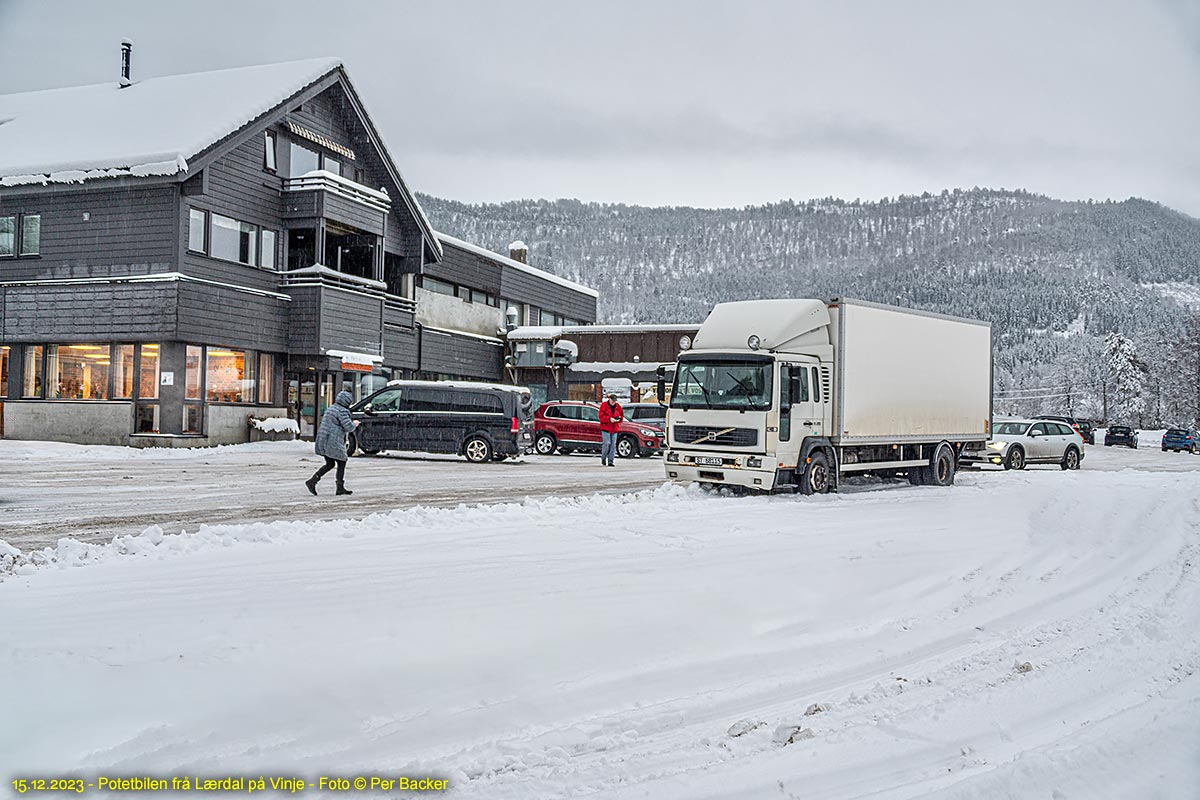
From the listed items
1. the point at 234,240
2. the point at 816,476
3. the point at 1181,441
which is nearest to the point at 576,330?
the point at 234,240

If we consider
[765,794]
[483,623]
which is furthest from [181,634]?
[765,794]

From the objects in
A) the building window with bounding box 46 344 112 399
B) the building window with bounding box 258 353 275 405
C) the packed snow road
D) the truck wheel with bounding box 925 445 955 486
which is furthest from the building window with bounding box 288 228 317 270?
the packed snow road

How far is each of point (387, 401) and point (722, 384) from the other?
11959mm

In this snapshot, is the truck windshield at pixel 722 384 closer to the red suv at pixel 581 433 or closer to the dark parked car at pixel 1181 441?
the red suv at pixel 581 433

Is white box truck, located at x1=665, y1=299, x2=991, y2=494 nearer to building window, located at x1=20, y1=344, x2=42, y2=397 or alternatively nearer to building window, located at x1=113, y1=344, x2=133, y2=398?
building window, located at x1=113, y1=344, x2=133, y2=398

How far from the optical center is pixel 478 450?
25.2 m

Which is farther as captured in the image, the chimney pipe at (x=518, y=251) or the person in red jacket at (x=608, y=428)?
the chimney pipe at (x=518, y=251)

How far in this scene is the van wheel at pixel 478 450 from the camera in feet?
82.6

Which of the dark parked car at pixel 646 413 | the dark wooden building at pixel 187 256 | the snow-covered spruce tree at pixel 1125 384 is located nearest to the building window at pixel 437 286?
the dark wooden building at pixel 187 256

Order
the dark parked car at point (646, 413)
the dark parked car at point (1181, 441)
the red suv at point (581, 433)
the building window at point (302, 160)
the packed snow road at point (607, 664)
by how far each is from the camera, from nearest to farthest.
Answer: the packed snow road at point (607, 664), the red suv at point (581, 433), the building window at point (302, 160), the dark parked car at point (646, 413), the dark parked car at point (1181, 441)

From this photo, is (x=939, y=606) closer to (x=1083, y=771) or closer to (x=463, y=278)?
(x=1083, y=771)

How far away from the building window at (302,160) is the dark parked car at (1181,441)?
4940 centimetres

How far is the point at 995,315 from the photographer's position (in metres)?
172

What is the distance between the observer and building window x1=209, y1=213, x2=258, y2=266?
1093 inches
